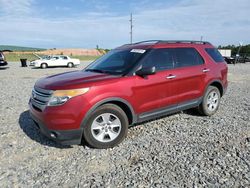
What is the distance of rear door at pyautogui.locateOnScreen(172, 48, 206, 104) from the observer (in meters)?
5.10

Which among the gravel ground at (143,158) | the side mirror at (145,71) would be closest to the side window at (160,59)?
the side mirror at (145,71)

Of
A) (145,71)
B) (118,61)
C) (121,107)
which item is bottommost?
(121,107)

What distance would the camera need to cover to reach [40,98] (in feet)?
13.3

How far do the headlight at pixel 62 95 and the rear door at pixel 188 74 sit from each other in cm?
210

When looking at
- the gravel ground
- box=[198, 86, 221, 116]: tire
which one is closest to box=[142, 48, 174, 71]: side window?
the gravel ground

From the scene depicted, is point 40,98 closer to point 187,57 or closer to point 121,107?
point 121,107

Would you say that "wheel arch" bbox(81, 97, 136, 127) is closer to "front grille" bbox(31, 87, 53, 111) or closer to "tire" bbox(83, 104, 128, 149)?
"tire" bbox(83, 104, 128, 149)

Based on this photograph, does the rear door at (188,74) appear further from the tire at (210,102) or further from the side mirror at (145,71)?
the side mirror at (145,71)

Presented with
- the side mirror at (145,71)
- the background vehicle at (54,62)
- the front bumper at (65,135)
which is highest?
the side mirror at (145,71)

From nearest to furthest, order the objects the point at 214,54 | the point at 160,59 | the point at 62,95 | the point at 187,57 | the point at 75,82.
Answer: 1. the point at 62,95
2. the point at 75,82
3. the point at 160,59
4. the point at 187,57
5. the point at 214,54

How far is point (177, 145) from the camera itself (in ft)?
14.0

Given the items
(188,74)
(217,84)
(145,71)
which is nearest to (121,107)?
(145,71)

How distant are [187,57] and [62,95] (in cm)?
298

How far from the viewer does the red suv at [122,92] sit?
3.82 m
